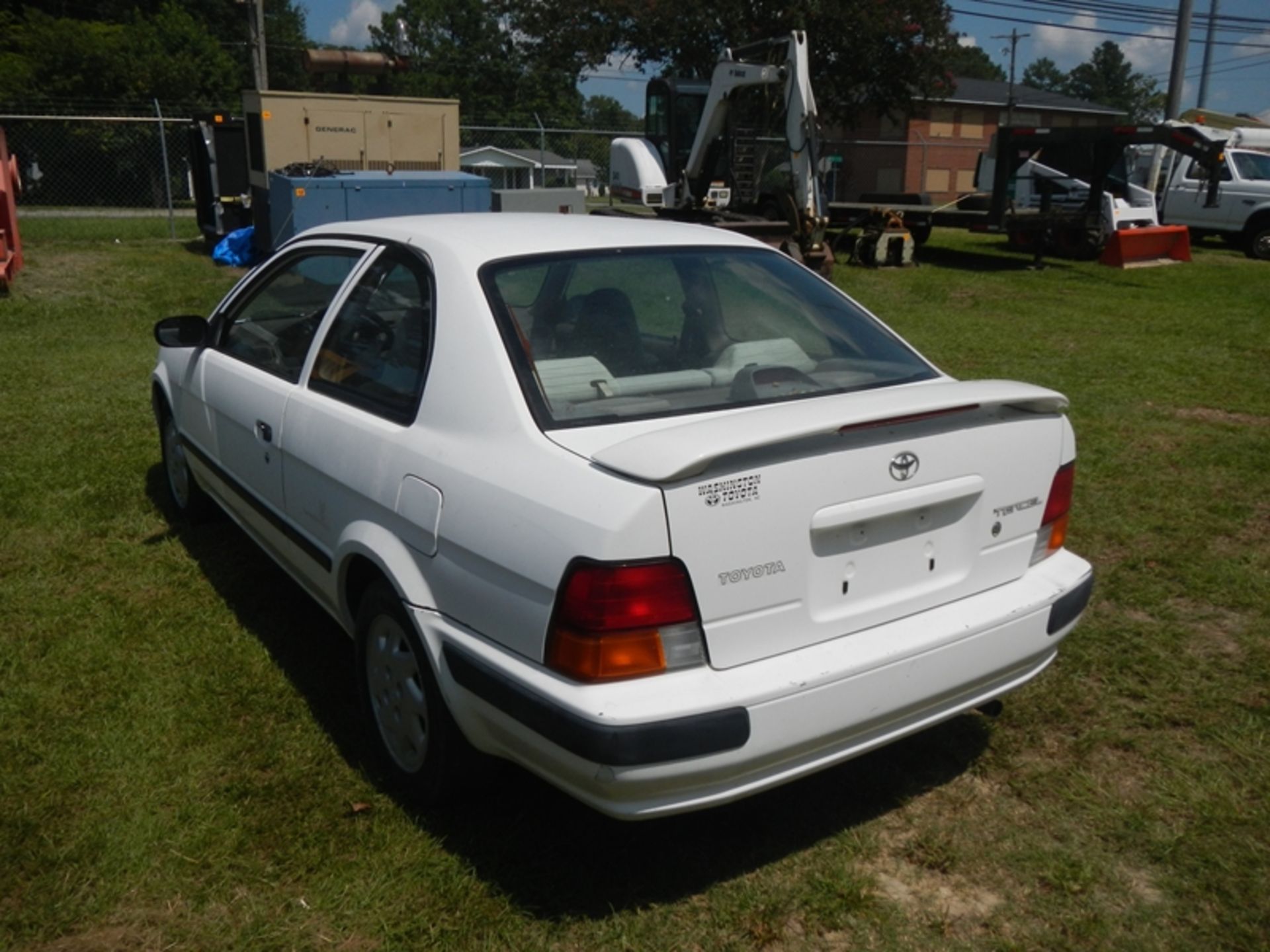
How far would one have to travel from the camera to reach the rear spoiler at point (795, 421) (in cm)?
242

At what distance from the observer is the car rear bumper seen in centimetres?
241

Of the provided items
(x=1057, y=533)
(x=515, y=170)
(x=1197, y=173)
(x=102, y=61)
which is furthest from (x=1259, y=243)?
(x=102, y=61)

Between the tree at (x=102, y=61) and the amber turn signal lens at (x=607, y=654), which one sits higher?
the tree at (x=102, y=61)

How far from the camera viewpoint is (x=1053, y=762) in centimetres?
343

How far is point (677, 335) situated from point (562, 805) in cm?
146

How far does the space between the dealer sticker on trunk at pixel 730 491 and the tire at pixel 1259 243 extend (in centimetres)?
2114

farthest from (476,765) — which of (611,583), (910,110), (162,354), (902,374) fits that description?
(910,110)

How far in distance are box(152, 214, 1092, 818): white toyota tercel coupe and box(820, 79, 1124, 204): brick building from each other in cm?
3609

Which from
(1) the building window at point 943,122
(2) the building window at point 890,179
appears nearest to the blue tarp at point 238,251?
(2) the building window at point 890,179

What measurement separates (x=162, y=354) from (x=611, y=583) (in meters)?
3.75

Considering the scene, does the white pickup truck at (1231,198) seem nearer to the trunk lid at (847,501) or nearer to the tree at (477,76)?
the trunk lid at (847,501)

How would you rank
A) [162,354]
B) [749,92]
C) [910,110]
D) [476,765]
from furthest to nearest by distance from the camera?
[910,110] → [749,92] → [162,354] → [476,765]

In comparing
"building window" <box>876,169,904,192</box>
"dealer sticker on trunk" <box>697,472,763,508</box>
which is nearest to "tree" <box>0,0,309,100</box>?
"building window" <box>876,169,904,192</box>

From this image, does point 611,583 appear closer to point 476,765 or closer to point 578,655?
point 578,655
